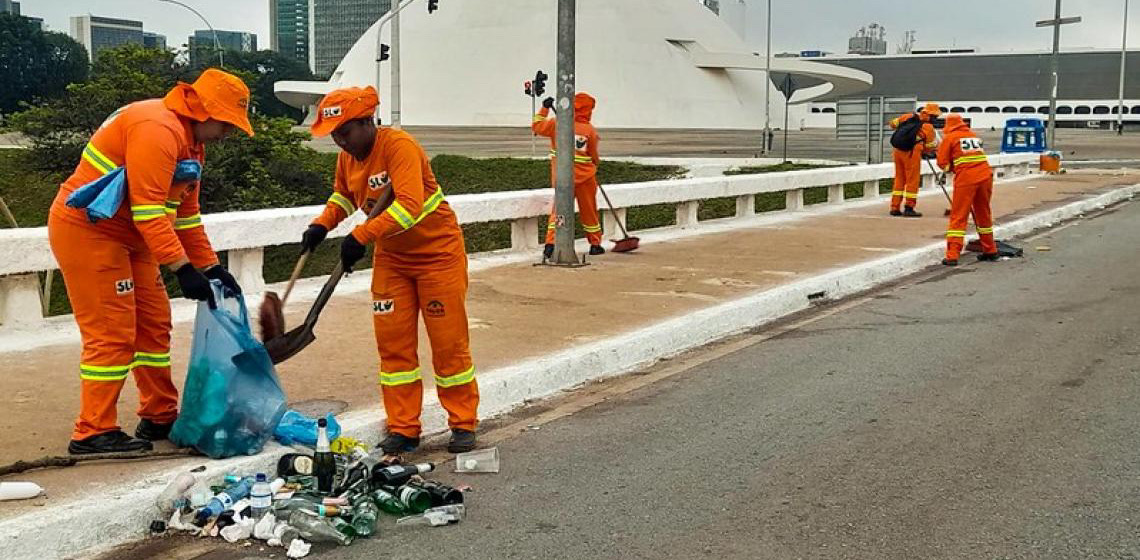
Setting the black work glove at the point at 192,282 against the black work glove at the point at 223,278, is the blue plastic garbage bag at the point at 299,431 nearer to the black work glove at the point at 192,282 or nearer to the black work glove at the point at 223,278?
the black work glove at the point at 223,278

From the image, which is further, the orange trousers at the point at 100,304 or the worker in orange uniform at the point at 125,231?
the orange trousers at the point at 100,304

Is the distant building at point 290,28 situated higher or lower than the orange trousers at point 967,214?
higher

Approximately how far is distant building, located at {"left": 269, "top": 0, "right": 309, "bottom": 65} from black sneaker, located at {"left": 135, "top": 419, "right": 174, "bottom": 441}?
437ft

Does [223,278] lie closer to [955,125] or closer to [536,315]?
[536,315]

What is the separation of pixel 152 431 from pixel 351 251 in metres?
1.30

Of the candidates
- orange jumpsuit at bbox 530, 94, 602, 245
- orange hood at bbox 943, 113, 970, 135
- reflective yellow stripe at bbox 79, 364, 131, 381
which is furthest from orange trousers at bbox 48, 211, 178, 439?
orange hood at bbox 943, 113, 970, 135

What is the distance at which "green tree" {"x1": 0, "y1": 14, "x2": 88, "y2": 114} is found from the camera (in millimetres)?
73375

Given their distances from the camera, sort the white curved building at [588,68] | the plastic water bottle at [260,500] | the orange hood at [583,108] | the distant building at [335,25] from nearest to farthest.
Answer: the plastic water bottle at [260,500], the orange hood at [583,108], the white curved building at [588,68], the distant building at [335,25]

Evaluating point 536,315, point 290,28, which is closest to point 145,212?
point 536,315

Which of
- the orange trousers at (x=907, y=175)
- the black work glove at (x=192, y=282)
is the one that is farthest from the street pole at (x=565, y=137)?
the orange trousers at (x=907, y=175)

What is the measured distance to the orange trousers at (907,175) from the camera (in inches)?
717

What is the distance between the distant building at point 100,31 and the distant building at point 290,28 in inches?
1236

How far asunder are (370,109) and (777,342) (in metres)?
4.34

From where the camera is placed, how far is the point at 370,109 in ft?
18.6
